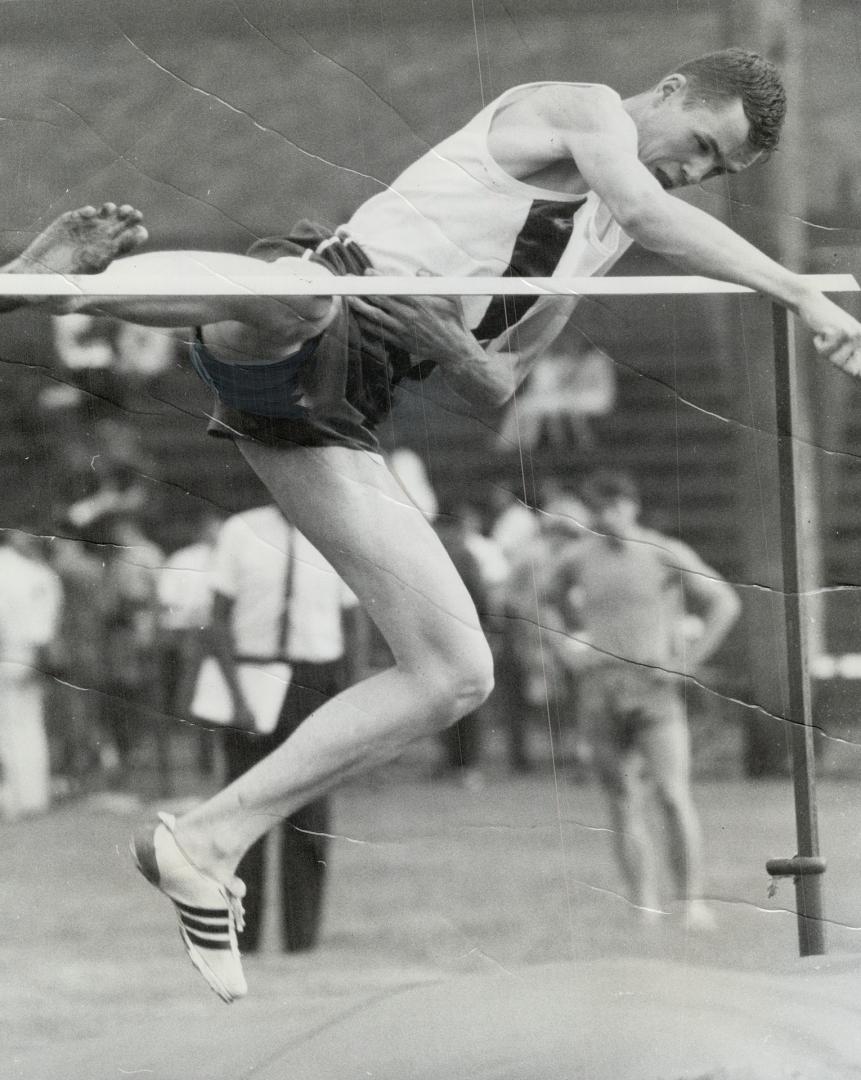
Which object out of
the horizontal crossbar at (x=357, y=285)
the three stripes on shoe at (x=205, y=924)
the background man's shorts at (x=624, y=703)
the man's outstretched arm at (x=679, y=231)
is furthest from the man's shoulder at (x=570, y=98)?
the three stripes on shoe at (x=205, y=924)

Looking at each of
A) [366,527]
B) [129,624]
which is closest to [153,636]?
[129,624]

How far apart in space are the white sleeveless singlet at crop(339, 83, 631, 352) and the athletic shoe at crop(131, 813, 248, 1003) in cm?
120

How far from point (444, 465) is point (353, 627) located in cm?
37

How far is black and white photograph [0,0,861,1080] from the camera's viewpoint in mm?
2732

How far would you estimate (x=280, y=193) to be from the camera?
2.73 m

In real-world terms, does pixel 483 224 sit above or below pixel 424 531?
above

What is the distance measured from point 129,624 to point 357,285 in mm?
802

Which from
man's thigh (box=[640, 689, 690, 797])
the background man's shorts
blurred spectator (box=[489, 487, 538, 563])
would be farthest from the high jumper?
man's thigh (box=[640, 689, 690, 797])

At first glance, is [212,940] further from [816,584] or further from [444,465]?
[816,584]

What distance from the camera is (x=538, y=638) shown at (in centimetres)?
278

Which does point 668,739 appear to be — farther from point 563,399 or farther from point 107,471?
point 107,471

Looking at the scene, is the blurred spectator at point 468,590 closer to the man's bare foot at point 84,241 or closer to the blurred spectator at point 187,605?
the blurred spectator at point 187,605

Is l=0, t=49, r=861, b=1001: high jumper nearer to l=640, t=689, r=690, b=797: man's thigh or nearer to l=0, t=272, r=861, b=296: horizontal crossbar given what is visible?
l=0, t=272, r=861, b=296: horizontal crossbar

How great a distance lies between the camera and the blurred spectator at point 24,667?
2.73 m
